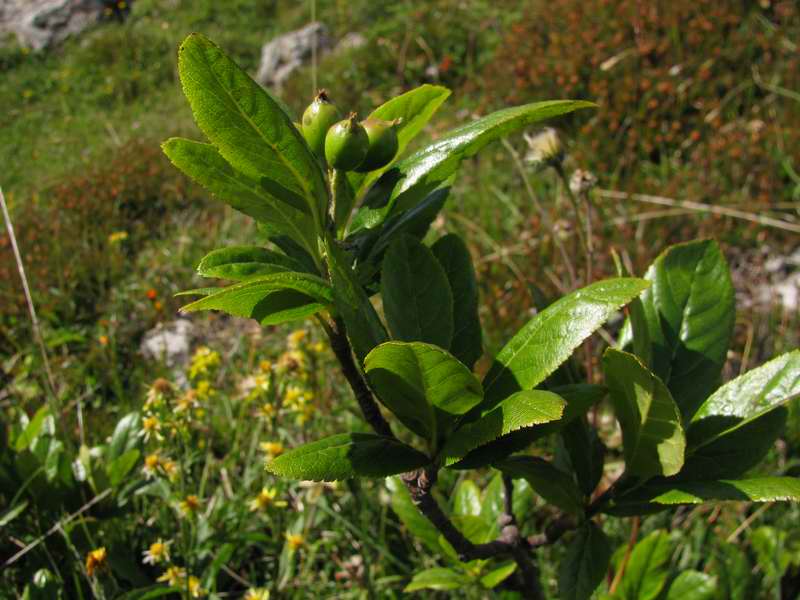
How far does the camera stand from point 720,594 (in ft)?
4.89

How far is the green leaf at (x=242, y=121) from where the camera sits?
1.70ft

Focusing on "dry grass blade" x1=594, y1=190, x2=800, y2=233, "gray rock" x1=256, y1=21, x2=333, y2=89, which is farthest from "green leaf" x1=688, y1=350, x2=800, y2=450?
"gray rock" x1=256, y1=21, x2=333, y2=89

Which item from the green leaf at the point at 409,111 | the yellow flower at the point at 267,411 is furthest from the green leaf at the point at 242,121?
the yellow flower at the point at 267,411

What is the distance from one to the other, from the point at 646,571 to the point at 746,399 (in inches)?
24.9

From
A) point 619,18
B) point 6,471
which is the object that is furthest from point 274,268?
point 619,18

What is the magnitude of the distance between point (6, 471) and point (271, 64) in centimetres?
682

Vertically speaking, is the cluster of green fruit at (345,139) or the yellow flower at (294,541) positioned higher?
the cluster of green fruit at (345,139)

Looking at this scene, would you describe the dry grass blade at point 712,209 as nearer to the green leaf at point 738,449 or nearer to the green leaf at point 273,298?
the green leaf at point 738,449

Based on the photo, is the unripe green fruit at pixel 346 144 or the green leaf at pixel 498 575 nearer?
the unripe green fruit at pixel 346 144

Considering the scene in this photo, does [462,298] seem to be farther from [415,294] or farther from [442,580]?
[442,580]

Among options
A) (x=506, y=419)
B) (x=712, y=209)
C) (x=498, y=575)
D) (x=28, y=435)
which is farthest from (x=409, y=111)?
(x=712, y=209)

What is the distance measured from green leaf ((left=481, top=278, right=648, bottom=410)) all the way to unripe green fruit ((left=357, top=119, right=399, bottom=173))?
0.19 meters

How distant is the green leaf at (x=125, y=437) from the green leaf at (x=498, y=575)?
113 centimetres

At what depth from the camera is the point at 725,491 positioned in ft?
2.20
